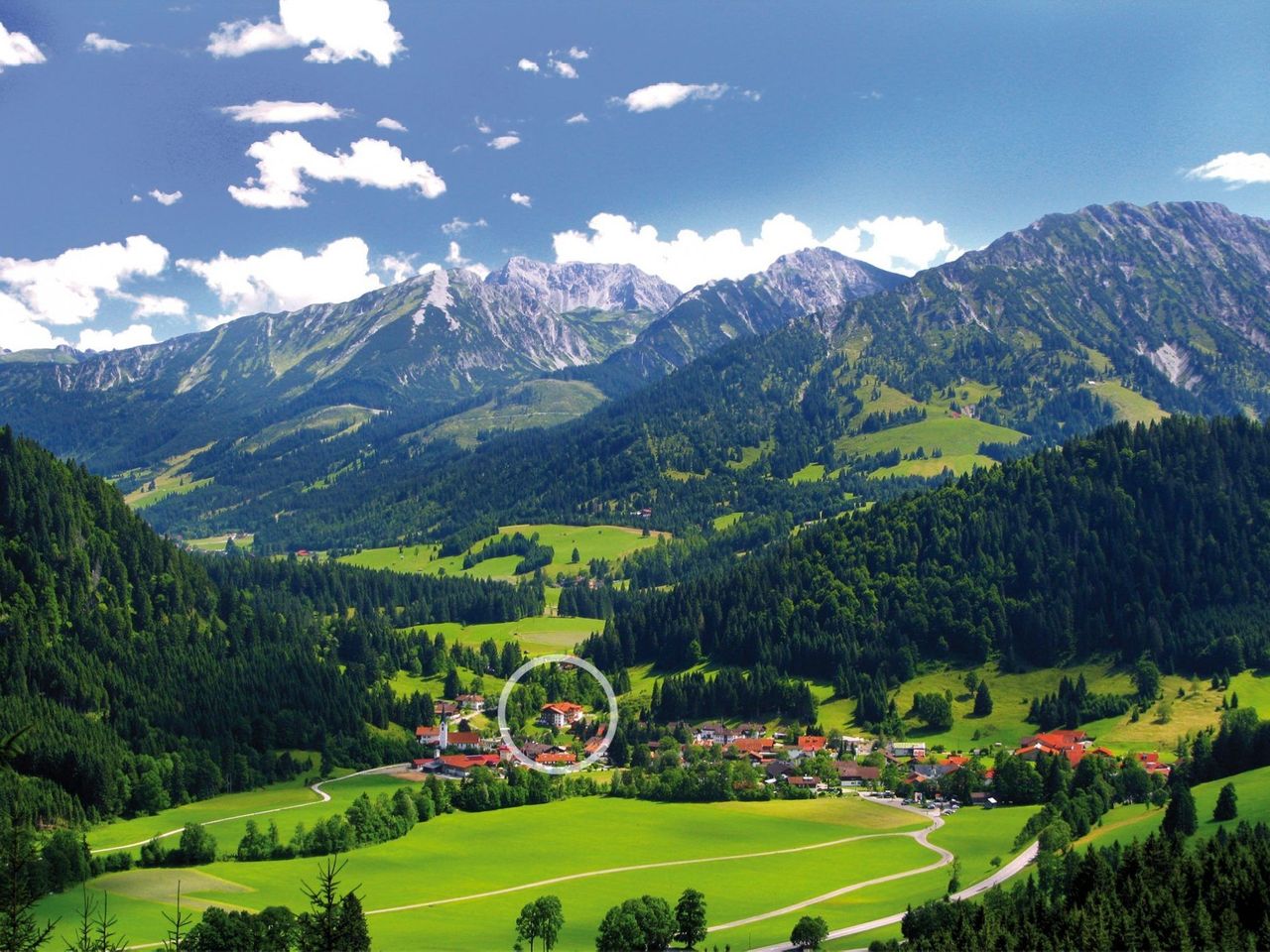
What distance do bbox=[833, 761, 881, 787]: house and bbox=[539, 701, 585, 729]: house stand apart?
135 ft

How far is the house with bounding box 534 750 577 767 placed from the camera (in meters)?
144

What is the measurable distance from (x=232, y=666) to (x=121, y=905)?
78388 millimetres

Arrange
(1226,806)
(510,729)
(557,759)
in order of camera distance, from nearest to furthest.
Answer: (1226,806), (557,759), (510,729)

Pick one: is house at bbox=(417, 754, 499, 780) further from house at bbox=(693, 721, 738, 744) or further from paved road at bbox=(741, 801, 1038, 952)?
paved road at bbox=(741, 801, 1038, 952)

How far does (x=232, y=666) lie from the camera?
165750mm

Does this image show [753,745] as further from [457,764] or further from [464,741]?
[464,741]

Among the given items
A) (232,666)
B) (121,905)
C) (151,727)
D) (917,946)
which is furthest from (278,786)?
(917,946)

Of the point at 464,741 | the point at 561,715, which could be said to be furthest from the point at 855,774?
the point at 464,741

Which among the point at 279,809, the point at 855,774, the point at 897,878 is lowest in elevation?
the point at 897,878

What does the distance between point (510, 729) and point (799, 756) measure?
3800 cm

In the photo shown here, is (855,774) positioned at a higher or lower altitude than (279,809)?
lower

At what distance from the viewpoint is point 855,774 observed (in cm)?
13612

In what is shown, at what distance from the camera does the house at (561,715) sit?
16500 centimetres

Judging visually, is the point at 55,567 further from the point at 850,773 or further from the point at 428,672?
the point at 850,773
